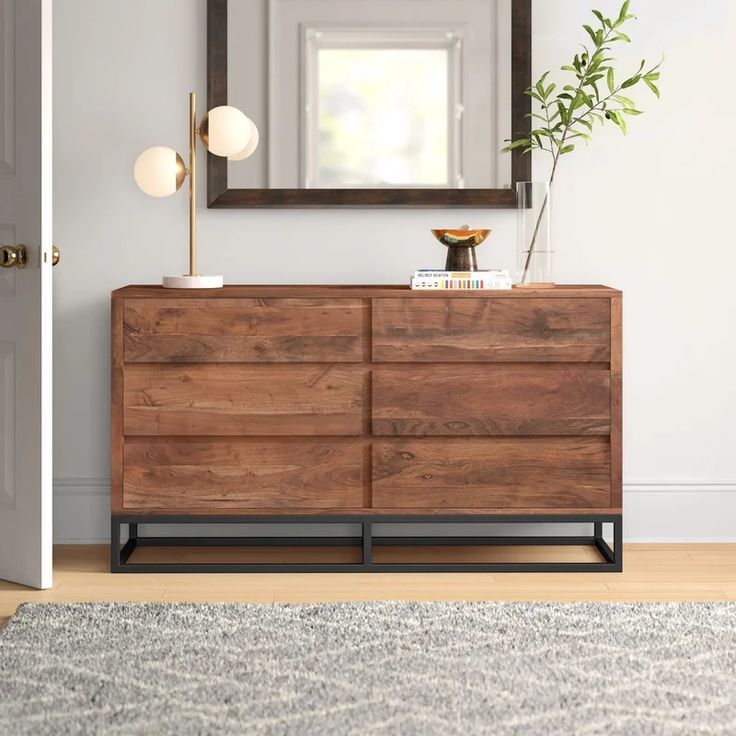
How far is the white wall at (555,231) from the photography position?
3449 millimetres

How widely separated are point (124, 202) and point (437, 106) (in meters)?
1.07

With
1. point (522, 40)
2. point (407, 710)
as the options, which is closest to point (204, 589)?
point (407, 710)

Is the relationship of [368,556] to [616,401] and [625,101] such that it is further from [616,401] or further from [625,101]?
[625,101]

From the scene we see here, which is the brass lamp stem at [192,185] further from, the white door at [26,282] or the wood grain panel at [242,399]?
the white door at [26,282]

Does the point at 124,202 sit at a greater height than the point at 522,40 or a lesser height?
lesser

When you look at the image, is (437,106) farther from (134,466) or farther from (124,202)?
(134,466)

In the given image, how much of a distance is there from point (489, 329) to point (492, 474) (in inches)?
16.6

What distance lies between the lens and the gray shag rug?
6.91 ft

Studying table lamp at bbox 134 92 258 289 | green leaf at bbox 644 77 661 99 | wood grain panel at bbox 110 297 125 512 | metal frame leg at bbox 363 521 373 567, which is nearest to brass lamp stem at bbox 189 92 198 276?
table lamp at bbox 134 92 258 289

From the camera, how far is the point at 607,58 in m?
3.34

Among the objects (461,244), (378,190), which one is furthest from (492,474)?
(378,190)

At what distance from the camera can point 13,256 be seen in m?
2.90

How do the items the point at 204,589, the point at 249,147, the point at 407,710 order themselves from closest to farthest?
the point at 407,710 < the point at 204,589 < the point at 249,147

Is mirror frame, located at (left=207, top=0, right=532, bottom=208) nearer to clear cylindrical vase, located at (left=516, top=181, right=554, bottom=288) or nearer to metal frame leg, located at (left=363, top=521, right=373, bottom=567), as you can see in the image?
clear cylindrical vase, located at (left=516, top=181, right=554, bottom=288)
